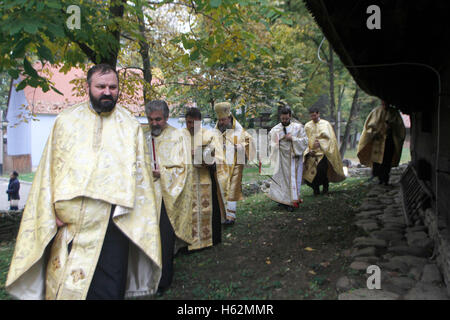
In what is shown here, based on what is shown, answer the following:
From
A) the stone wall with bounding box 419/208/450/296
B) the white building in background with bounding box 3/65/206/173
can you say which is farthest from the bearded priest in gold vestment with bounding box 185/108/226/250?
the white building in background with bounding box 3/65/206/173

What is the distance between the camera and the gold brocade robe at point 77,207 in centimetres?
295

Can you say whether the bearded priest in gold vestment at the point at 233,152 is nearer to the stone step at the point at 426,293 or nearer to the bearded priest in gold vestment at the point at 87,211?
the bearded priest in gold vestment at the point at 87,211

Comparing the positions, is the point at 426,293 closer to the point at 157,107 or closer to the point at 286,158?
the point at 157,107

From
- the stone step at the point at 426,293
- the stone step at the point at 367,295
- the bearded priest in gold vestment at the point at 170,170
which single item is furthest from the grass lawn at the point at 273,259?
the stone step at the point at 426,293

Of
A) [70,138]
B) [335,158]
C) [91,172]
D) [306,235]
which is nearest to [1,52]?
[70,138]

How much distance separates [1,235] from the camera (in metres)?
8.29

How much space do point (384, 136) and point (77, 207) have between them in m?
7.32

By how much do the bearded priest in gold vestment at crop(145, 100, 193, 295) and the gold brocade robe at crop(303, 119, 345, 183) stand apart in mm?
4754

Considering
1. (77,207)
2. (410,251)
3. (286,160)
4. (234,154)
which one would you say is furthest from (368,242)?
(77,207)

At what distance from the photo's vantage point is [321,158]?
28.2 ft

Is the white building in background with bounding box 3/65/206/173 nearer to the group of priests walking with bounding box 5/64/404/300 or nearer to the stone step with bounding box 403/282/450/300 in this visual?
the group of priests walking with bounding box 5/64/404/300

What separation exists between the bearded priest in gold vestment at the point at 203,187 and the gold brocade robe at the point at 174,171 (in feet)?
2.10

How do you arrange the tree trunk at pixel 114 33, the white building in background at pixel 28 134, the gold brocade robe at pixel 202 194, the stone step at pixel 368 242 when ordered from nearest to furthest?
the stone step at pixel 368 242 < the gold brocade robe at pixel 202 194 < the tree trunk at pixel 114 33 < the white building in background at pixel 28 134

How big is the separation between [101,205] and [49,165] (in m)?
0.53
